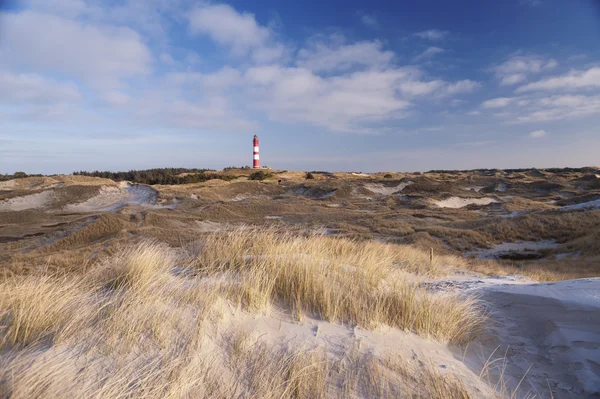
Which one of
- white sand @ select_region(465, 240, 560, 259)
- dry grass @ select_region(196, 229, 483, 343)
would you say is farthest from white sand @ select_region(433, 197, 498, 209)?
dry grass @ select_region(196, 229, 483, 343)

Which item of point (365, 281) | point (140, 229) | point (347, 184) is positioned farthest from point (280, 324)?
point (347, 184)

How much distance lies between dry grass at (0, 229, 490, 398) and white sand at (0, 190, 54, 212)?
2222 cm

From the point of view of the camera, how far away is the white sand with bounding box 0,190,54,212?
789 inches

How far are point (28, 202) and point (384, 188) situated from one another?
30908mm

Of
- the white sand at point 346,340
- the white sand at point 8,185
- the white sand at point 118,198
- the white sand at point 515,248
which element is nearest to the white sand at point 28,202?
the white sand at point 118,198

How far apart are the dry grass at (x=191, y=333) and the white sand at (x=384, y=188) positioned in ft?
101

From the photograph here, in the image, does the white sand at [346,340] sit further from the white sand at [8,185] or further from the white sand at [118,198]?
the white sand at [8,185]

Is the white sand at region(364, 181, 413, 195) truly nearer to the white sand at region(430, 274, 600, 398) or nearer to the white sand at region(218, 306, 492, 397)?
the white sand at region(430, 274, 600, 398)

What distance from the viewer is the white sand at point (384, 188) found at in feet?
112

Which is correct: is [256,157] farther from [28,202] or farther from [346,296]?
[346,296]

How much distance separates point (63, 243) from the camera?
33.8 ft

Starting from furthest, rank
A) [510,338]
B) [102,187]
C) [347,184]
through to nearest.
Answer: [347,184] → [102,187] → [510,338]

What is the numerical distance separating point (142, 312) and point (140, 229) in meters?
9.64

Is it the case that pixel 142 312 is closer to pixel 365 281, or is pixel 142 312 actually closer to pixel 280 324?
pixel 280 324
